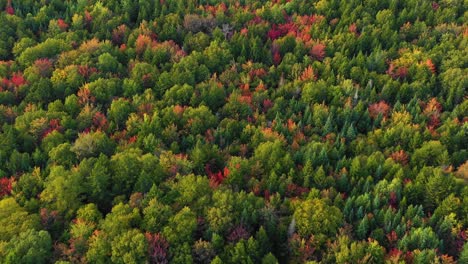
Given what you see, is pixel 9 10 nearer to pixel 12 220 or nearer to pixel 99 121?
pixel 99 121

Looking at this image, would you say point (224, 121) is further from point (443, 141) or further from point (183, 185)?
point (443, 141)

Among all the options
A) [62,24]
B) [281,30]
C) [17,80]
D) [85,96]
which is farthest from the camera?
[281,30]

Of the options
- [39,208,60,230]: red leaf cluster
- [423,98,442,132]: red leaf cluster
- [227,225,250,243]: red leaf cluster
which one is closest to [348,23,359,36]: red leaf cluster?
[423,98,442,132]: red leaf cluster

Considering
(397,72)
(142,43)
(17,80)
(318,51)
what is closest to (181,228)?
(17,80)

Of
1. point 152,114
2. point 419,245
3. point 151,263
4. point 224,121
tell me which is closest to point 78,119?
point 152,114

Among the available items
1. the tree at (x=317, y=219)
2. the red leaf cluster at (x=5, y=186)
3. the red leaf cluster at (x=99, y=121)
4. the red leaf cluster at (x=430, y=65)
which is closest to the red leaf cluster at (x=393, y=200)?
the tree at (x=317, y=219)

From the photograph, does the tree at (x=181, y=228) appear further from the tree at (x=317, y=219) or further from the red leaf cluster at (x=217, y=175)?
the tree at (x=317, y=219)
